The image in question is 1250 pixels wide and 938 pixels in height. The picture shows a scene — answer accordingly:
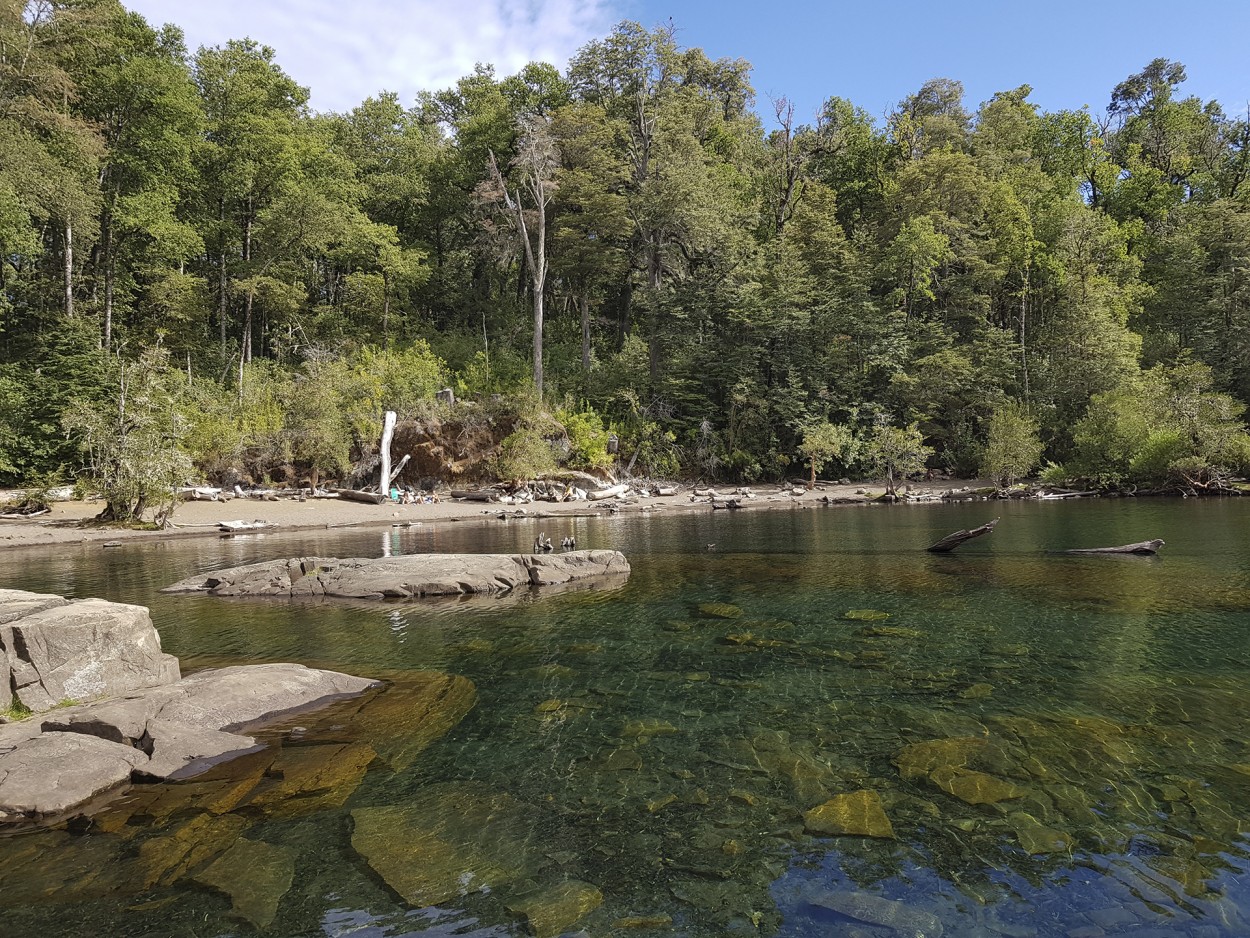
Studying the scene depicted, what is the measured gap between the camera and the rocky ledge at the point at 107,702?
17.3ft

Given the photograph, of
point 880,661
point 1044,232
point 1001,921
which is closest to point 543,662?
point 880,661

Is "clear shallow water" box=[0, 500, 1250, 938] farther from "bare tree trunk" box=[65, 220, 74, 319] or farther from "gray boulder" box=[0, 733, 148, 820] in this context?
"bare tree trunk" box=[65, 220, 74, 319]

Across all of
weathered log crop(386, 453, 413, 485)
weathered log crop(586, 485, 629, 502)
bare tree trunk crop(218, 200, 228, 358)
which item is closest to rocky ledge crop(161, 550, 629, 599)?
weathered log crop(386, 453, 413, 485)

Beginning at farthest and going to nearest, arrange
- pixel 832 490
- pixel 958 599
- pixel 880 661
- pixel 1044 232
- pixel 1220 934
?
pixel 1044 232, pixel 832 490, pixel 958 599, pixel 880 661, pixel 1220 934

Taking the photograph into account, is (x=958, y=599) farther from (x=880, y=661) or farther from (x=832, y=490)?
(x=832, y=490)

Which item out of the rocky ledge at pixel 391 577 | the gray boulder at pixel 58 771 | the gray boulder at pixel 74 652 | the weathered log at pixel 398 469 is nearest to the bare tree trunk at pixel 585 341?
the weathered log at pixel 398 469

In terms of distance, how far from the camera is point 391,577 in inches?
548

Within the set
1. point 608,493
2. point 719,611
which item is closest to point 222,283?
point 608,493

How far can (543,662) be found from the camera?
28.9ft

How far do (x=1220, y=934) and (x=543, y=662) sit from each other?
689 centimetres

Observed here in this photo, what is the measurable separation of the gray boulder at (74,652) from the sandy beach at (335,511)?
692 inches

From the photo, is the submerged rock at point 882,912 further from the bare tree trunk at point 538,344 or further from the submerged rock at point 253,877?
the bare tree trunk at point 538,344

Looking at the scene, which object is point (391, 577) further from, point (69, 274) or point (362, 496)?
point (69, 274)

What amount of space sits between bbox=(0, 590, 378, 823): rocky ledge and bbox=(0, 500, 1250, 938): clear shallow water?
622mm
